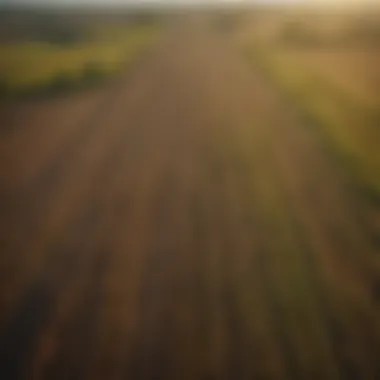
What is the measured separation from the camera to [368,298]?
3.48ft

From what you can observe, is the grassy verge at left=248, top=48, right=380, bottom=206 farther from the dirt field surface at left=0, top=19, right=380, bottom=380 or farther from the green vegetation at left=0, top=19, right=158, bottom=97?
the green vegetation at left=0, top=19, right=158, bottom=97

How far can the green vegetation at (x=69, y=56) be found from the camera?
3.95 ft

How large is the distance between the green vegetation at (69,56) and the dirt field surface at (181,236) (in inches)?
1.6

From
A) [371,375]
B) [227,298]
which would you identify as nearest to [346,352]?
[371,375]

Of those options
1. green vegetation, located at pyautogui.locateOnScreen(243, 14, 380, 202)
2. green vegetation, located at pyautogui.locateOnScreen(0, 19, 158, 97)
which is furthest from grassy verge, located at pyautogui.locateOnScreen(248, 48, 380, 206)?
green vegetation, located at pyautogui.locateOnScreen(0, 19, 158, 97)

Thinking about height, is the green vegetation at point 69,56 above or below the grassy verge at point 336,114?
above

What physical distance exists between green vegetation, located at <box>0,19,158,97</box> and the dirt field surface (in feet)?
0.14

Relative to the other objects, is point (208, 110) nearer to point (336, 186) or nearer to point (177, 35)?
point (177, 35)

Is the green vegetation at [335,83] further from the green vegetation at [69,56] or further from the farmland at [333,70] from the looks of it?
the green vegetation at [69,56]

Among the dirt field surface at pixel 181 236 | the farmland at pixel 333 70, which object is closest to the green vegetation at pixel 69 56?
the dirt field surface at pixel 181 236

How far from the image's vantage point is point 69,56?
3.99 feet

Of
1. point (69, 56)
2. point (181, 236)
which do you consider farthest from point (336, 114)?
point (69, 56)

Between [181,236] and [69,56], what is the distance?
0.51 metres

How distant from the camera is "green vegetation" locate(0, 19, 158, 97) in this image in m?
1.21
